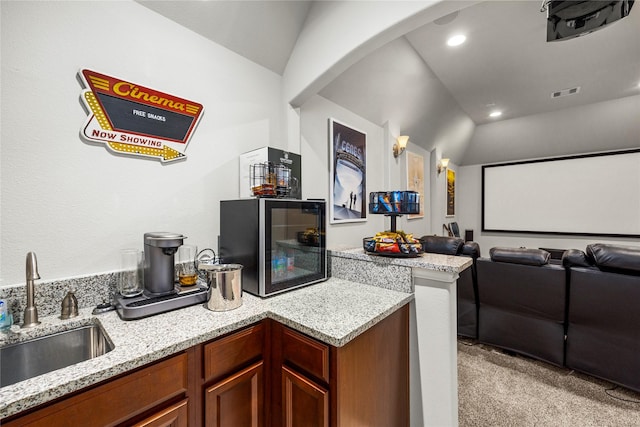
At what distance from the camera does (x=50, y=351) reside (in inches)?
40.6

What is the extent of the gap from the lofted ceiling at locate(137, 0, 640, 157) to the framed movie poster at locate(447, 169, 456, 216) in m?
1.83

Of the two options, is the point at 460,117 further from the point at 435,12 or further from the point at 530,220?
the point at 435,12

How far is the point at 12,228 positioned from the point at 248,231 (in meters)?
0.96

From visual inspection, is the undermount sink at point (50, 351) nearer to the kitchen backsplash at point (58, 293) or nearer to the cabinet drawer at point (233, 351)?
the kitchen backsplash at point (58, 293)

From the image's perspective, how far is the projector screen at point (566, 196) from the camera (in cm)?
484

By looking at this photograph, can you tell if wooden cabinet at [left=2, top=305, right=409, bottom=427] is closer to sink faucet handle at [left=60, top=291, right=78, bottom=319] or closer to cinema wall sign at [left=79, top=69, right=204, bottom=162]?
sink faucet handle at [left=60, top=291, right=78, bottom=319]

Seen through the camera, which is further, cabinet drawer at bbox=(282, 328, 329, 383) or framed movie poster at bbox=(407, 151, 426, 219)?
framed movie poster at bbox=(407, 151, 426, 219)

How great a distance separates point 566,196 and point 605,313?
15.5 feet

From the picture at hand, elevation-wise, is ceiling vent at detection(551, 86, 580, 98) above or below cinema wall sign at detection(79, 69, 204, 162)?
above

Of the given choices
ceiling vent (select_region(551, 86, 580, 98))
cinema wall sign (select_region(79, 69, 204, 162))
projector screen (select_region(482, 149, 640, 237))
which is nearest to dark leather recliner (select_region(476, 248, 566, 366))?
cinema wall sign (select_region(79, 69, 204, 162))

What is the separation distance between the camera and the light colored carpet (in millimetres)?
1691

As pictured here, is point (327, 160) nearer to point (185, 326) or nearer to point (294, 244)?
point (294, 244)

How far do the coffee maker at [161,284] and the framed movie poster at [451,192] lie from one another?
5744mm

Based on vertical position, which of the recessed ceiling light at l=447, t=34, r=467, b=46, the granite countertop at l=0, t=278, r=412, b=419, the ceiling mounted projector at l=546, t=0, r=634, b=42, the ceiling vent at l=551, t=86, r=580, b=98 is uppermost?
the ceiling vent at l=551, t=86, r=580, b=98
